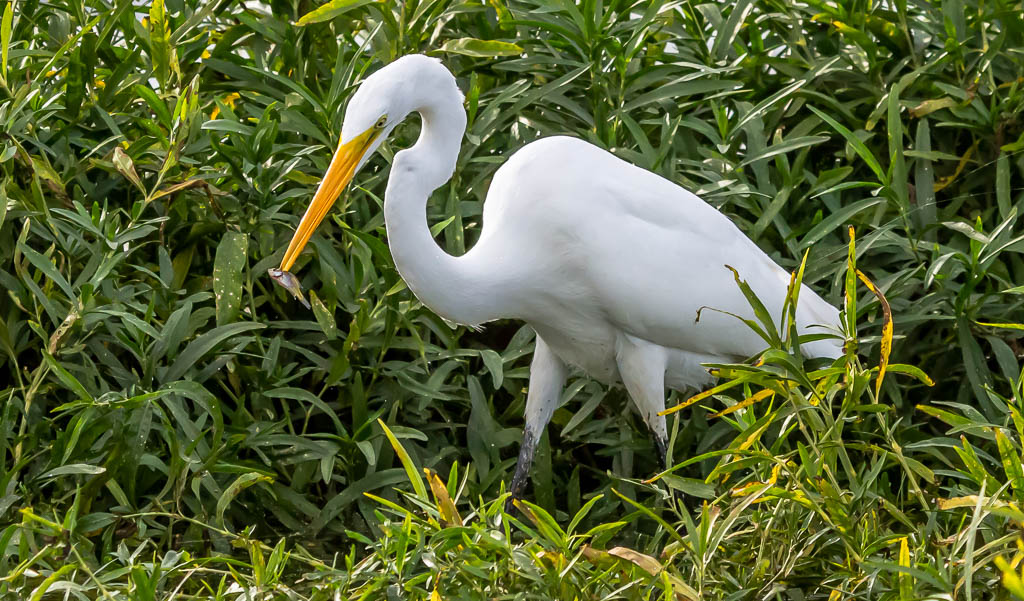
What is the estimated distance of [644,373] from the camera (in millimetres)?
2525

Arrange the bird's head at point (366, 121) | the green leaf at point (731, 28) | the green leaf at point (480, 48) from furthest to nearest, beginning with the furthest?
the green leaf at point (731, 28) < the green leaf at point (480, 48) < the bird's head at point (366, 121)

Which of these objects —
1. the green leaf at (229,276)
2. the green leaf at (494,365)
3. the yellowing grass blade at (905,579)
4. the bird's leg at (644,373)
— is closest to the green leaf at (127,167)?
the green leaf at (229,276)

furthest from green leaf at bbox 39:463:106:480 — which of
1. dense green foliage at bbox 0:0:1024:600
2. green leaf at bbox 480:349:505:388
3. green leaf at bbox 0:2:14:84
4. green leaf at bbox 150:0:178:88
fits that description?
green leaf at bbox 150:0:178:88

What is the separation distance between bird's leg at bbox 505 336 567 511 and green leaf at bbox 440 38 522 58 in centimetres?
66

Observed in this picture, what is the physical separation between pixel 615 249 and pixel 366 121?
58 cm

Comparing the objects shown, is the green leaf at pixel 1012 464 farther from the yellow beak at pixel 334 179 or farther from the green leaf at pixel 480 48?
the green leaf at pixel 480 48

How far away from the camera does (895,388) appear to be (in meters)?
2.70

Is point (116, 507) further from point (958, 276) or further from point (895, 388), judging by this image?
point (958, 276)

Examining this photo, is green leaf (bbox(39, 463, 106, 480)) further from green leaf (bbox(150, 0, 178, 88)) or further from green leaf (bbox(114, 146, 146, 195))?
green leaf (bbox(150, 0, 178, 88))

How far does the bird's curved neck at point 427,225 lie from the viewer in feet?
7.18

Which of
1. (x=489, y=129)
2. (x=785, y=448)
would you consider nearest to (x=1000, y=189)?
(x=785, y=448)

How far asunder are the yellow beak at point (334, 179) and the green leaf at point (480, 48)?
76cm

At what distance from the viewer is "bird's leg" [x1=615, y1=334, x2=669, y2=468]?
2.51 m

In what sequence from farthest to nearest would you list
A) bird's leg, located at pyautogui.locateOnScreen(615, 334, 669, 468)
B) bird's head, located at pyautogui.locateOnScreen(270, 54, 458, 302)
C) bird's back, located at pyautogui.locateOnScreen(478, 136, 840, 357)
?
bird's leg, located at pyautogui.locateOnScreen(615, 334, 669, 468) < bird's back, located at pyautogui.locateOnScreen(478, 136, 840, 357) < bird's head, located at pyautogui.locateOnScreen(270, 54, 458, 302)
